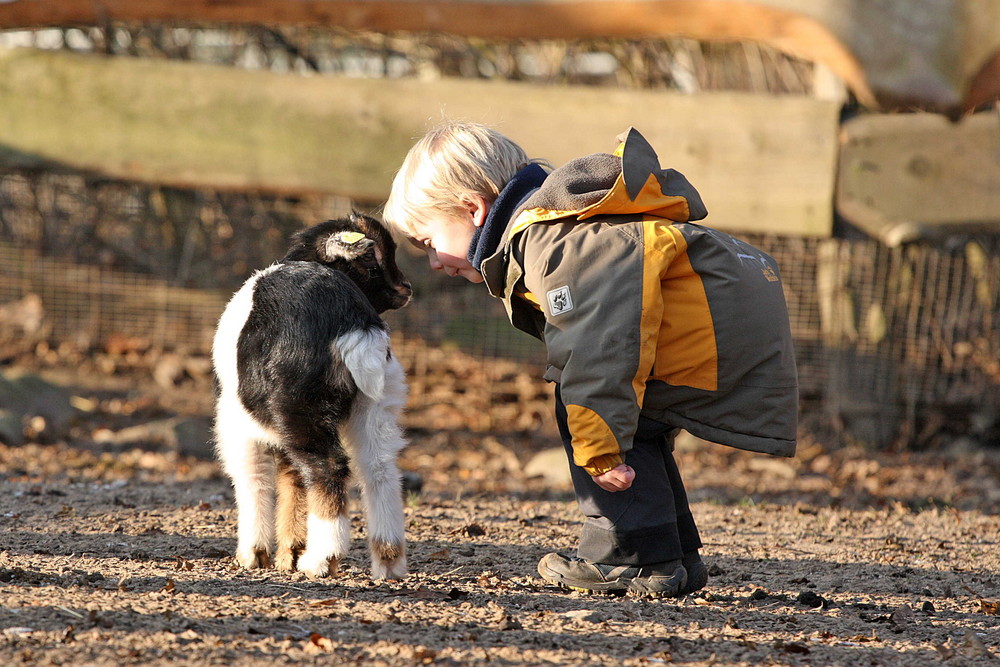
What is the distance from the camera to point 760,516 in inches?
241

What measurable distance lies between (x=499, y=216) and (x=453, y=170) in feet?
0.90

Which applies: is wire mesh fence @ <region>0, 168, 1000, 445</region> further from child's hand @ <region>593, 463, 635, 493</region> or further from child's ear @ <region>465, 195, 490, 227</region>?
child's hand @ <region>593, 463, 635, 493</region>

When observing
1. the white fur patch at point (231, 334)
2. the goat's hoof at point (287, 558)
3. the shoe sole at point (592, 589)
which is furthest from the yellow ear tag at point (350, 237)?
the shoe sole at point (592, 589)

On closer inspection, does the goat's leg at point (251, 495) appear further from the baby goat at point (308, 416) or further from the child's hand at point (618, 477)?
the child's hand at point (618, 477)

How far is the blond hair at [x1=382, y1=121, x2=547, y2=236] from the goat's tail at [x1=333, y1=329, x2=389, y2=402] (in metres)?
0.66

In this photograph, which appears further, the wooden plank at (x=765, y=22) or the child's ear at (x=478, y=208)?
the wooden plank at (x=765, y=22)

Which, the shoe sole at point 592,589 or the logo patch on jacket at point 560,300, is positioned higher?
the logo patch on jacket at point 560,300

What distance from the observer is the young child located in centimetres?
362

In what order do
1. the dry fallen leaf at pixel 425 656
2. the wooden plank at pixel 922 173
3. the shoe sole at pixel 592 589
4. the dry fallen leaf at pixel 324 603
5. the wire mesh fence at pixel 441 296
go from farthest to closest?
the wire mesh fence at pixel 441 296 < the wooden plank at pixel 922 173 < the shoe sole at pixel 592 589 < the dry fallen leaf at pixel 324 603 < the dry fallen leaf at pixel 425 656

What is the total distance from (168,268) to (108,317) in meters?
0.70

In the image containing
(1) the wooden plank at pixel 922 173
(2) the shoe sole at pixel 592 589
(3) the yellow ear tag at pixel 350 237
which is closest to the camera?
(2) the shoe sole at pixel 592 589

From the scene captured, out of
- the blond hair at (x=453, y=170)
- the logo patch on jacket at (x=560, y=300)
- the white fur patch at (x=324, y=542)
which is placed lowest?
the white fur patch at (x=324, y=542)

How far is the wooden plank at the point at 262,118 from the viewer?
8.17 m

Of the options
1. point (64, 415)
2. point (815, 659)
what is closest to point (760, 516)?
point (815, 659)
